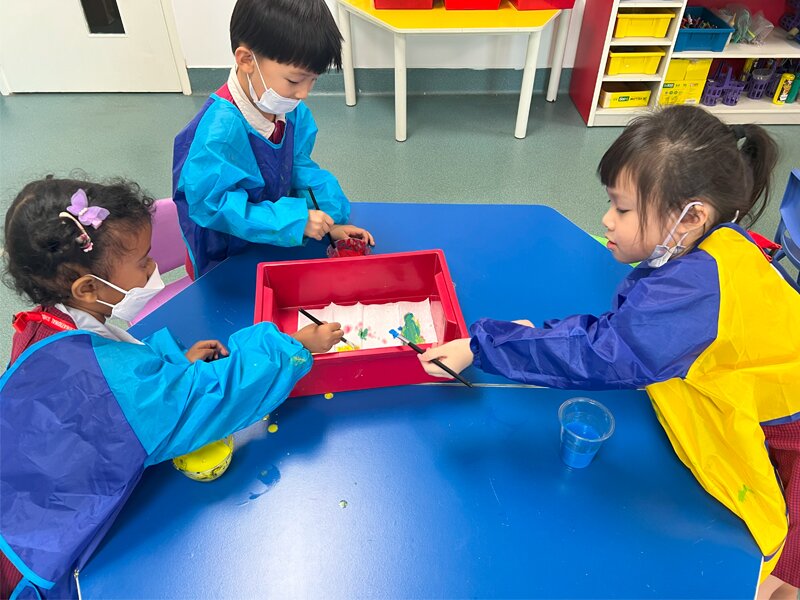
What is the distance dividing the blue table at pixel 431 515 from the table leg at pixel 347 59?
2840 millimetres

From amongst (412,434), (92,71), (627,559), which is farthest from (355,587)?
(92,71)

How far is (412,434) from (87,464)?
51 cm

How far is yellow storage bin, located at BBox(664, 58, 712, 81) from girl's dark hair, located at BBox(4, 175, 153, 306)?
3140mm

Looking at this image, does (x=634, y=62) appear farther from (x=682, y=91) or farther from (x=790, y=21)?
(x=790, y=21)

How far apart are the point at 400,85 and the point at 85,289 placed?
2.39 meters

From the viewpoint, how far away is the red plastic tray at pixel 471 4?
115 inches

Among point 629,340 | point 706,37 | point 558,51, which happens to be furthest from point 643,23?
point 629,340

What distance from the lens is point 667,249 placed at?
99cm

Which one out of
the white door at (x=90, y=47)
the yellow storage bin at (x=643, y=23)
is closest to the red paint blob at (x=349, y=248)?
the yellow storage bin at (x=643, y=23)

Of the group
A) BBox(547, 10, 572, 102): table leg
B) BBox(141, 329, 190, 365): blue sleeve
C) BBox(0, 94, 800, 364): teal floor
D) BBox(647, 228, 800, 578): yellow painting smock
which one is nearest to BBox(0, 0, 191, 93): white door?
BBox(0, 94, 800, 364): teal floor

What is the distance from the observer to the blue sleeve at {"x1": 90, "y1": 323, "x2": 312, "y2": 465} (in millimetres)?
846

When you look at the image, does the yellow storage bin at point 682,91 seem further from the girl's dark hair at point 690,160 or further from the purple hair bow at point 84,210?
the purple hair bow at point 84,210

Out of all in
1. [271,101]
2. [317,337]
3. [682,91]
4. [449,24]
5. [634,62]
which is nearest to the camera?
[317,337]

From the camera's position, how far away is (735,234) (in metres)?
0.92
